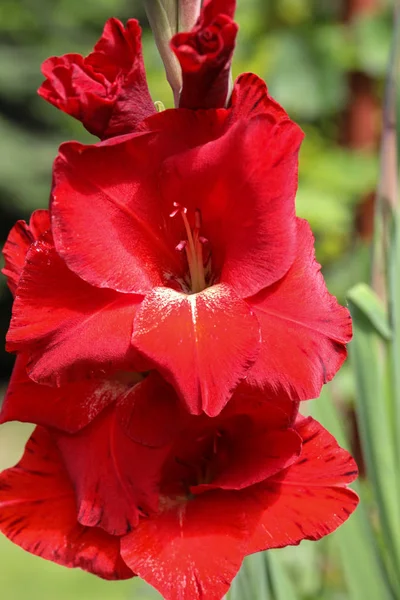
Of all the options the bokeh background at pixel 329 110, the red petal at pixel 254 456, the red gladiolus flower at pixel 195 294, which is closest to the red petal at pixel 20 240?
the red gladiolus flower at pixel 195 294

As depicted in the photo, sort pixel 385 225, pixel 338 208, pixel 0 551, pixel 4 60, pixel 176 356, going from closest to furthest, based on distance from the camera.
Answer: pixel 176 356, pixel 385 225, pixel 338 208, pixel 0 551, pixel 4 60

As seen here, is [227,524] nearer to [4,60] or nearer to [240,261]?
[240,261]

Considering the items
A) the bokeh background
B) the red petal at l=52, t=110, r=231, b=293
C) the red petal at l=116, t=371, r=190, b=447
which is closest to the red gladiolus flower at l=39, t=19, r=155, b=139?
the red petal at l=52, t=110, r=231, b=293

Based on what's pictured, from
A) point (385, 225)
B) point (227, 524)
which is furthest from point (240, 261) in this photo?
point (385, 225)

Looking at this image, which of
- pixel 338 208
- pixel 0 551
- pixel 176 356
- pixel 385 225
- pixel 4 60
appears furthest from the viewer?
pixel 4 60

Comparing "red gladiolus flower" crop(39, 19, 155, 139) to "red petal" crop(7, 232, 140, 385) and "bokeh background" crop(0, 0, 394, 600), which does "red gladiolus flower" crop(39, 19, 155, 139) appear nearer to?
"red petal" crop(7, 232, 140, 385)

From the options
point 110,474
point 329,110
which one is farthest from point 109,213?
point 329,110
